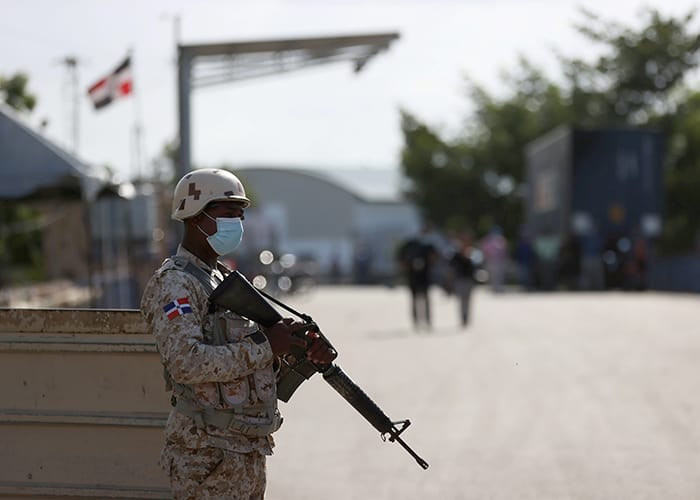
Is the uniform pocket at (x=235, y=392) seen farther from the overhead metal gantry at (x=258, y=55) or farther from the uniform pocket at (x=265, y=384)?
the overhead metal gantry at (x=258, y=55)

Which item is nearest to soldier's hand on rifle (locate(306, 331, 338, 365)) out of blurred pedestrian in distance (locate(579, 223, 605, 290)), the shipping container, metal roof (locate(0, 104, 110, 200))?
metal roof (locate(0, 104, 110, 200))

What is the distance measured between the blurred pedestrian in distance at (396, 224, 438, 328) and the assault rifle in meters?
16.2

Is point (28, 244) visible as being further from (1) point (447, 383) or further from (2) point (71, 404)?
(2) point (71, 404)

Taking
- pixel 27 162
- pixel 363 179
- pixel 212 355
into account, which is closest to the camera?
pixel 212 355

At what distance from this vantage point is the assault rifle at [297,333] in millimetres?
4629

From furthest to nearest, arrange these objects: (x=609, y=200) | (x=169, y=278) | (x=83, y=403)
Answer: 1. (x=609, y=200)
2. (x=83, y=403)
3. (x=169, y=278)

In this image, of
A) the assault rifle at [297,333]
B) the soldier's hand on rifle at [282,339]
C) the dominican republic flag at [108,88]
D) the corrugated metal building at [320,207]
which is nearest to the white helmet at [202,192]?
the assault rifle at [297,333]

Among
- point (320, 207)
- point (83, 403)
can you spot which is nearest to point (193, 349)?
point (83, 403)

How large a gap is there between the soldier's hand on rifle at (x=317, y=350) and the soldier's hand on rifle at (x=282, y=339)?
0.03 m

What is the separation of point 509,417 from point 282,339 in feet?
23.9

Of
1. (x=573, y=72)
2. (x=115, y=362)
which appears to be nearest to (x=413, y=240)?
(x=115, y=362)

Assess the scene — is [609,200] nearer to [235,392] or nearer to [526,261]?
[526,261]

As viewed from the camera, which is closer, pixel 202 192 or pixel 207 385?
pixel 207 385

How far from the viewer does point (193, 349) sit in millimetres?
4520
